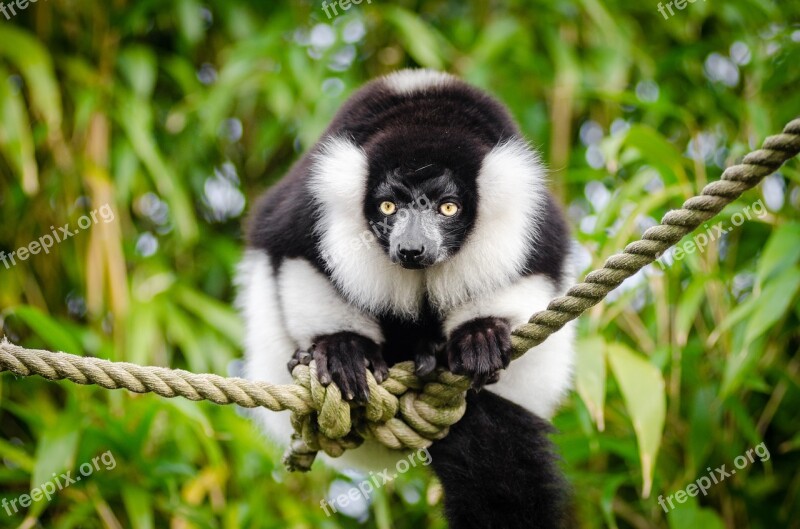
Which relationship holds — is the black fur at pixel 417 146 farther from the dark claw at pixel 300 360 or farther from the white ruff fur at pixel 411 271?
the dark claw at pixel 300 360

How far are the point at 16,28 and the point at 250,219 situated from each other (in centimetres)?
207

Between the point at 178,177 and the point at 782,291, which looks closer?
the point at 782,291

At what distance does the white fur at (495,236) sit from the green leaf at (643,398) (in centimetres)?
79

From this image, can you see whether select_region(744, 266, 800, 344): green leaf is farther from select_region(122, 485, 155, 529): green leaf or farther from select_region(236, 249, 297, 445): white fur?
select_region(122, 485, 155, 529): green leaf

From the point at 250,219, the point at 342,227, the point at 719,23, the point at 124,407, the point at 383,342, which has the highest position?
the point at 719,23

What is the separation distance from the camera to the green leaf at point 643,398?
2840 millimetres

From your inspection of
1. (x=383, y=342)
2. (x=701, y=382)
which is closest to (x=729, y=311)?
(x=701, y=382)

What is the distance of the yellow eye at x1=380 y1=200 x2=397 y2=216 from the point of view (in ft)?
8.25

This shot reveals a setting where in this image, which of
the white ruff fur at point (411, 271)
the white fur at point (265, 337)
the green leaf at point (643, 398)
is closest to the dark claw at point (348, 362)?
the white ruff fur at point (411, 271)

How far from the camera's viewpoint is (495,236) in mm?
2574

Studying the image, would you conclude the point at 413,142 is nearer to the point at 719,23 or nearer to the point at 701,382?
the point at 701,382

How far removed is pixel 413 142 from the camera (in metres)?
2.53

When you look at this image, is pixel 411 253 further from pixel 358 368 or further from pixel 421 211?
pixel 358 368

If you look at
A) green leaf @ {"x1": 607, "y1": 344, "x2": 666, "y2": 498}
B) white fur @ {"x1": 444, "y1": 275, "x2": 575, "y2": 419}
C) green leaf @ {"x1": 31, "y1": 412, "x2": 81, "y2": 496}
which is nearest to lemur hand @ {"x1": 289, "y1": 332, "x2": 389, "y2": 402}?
white fur @ {"x1": 444, "y1": 275, "x2": 575, "y2": 419}
